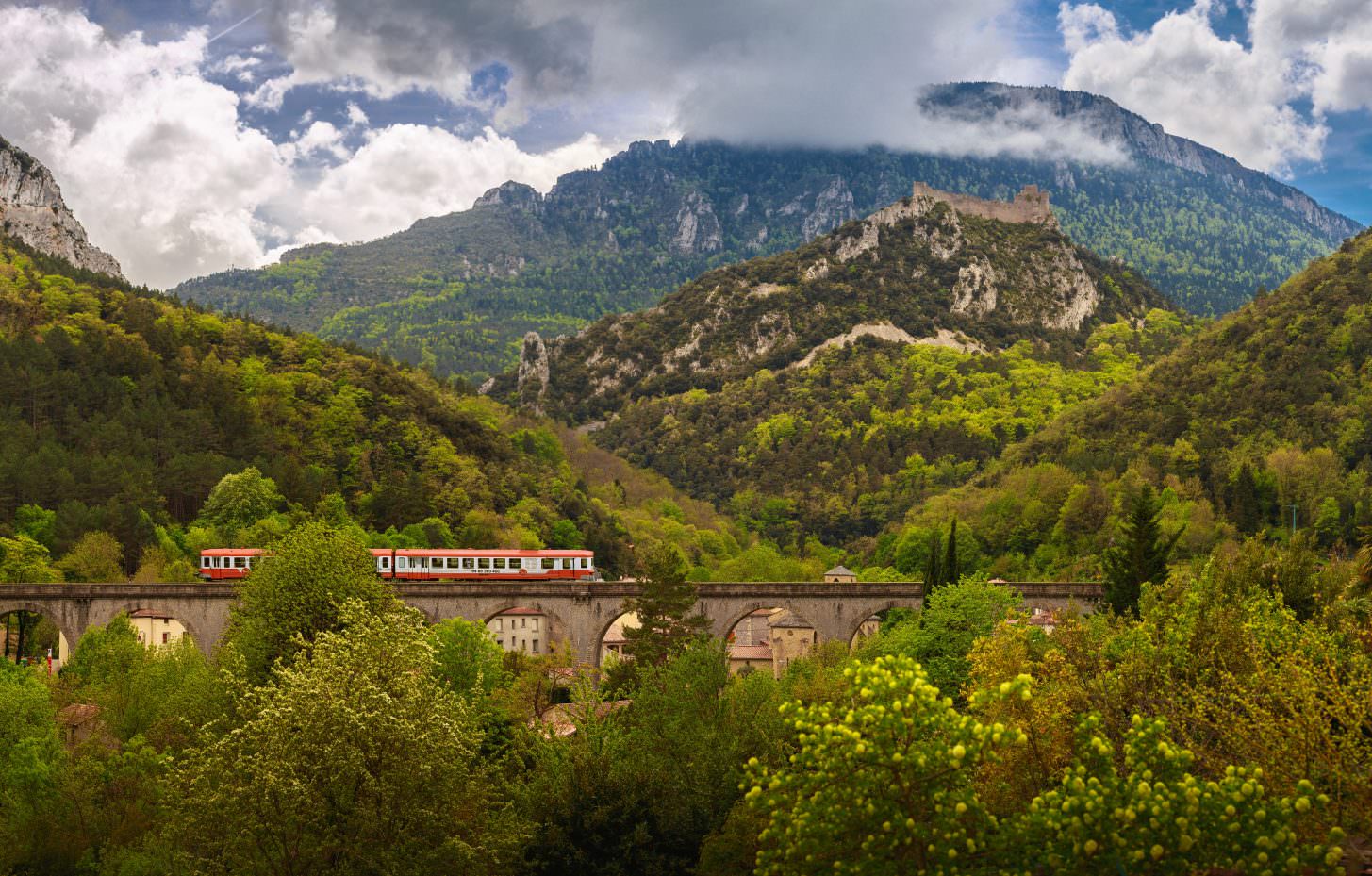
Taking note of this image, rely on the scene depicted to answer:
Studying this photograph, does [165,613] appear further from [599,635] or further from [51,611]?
[599,635]

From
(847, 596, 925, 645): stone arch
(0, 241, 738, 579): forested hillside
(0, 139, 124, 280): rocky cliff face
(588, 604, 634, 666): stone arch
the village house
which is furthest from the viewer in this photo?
(0, 139, 124, 280): rocky cliff face

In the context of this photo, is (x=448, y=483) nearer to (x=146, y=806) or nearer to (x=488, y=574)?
(x=488, y=574)

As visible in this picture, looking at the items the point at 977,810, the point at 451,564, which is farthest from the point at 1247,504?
the point at 977,810

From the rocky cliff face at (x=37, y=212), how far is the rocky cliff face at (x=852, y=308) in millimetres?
57433

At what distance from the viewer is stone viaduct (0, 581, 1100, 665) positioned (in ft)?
195

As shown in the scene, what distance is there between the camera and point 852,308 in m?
178

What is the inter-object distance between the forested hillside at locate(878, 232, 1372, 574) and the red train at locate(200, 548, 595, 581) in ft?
90.9

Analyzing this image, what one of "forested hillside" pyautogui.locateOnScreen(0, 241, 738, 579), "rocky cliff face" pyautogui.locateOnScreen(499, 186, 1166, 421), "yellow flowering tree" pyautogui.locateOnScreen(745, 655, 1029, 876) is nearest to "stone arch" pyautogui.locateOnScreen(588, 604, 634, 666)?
"forested hillside" pyautogui.locateOnScreen(0, 241, 738, 579)

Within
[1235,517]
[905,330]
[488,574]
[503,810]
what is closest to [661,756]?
[503,810]

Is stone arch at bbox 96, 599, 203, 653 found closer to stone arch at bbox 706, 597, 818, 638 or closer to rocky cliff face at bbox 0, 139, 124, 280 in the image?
stone arch at bbox 706, 597, 818, 638

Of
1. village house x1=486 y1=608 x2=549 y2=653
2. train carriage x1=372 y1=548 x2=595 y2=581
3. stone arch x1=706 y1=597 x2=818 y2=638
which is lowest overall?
village house x1=486 y1=608 x2=549 y2=653

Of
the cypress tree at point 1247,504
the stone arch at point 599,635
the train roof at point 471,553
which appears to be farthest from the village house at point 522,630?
the cypress tree at point 1247,504

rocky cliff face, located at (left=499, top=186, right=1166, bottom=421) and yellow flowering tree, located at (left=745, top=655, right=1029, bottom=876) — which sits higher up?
rocky cliff face, located at (left=499, top=186, right=1166, bottom=421)

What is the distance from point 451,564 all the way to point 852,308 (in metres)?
124
